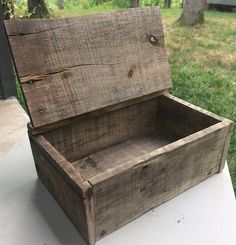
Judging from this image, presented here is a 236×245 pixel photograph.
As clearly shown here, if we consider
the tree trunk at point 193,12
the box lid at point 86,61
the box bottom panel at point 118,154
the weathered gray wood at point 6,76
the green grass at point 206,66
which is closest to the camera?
the box lid at point 86,61

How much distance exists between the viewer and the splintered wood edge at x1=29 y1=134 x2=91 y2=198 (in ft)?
3.12

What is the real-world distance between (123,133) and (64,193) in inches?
21.0

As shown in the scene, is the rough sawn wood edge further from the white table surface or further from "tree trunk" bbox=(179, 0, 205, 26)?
"tree trunk" bbox=(179, 0, 205, 26)

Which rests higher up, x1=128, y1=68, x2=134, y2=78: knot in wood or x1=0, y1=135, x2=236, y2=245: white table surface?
x1=128, y1=68, x2=134, y2=78: knot in wood

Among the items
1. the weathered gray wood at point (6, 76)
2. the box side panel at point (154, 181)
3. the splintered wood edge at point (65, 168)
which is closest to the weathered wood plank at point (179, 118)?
the box side panel at point (154, 181)

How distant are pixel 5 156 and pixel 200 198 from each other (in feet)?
3.15

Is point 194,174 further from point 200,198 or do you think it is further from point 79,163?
point 79,163

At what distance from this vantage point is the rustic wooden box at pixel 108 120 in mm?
1071

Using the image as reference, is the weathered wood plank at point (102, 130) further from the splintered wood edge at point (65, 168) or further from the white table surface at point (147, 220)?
the white table surface at point (147, 220)

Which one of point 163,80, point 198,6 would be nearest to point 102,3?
point 198,6

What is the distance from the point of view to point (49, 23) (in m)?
1.23

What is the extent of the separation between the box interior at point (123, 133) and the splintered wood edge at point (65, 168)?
0.34 ft

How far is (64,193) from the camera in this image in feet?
3.69

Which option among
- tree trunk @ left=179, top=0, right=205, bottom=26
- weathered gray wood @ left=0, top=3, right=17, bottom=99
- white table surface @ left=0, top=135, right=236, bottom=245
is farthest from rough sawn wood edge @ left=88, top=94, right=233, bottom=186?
tree trunk @ left=179, top=0, right=205, bottom=26
